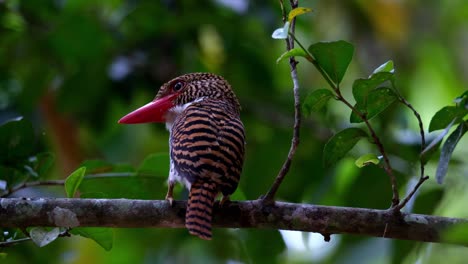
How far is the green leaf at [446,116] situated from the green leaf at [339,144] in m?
0.26

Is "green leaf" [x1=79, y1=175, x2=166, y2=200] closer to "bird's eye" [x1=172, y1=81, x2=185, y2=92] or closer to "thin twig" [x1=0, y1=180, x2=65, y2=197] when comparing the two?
"thin twig" [x1=0, y1=180, x2=65, y2=197]

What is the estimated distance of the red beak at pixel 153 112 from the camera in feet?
13.0

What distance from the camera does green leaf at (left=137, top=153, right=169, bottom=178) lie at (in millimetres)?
3710

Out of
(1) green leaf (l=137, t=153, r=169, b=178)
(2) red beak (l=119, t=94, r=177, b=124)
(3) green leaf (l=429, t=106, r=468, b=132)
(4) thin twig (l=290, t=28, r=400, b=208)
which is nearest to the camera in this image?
(4) thin twig (l=290, t=28, r=400, b=208)

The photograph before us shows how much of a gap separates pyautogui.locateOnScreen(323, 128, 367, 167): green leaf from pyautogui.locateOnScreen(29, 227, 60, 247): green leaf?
95 centimetres

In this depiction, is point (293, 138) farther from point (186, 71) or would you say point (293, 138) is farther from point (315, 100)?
point (186, 71)

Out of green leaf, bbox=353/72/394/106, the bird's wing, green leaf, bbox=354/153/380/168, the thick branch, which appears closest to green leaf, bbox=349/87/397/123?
green leaf, bbox=353/72/394/106

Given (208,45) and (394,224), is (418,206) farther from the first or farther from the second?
(208,45)

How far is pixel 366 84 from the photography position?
2.88 m

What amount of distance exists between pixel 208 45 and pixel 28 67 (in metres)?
1.34

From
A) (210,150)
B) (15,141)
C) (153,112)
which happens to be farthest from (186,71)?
(210,150)

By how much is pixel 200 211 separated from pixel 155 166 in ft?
2.64

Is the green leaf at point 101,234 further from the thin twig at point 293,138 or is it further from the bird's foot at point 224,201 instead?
the thin twig at point 293,138

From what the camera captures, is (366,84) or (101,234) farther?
(101,234)
